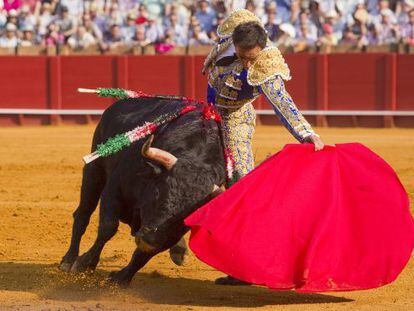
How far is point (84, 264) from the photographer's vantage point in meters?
4.94

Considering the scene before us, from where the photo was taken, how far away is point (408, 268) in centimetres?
526

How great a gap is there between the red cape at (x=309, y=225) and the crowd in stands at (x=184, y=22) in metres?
7.74

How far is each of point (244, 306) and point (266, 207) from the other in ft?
1.35

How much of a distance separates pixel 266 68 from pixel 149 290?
111 centimetres

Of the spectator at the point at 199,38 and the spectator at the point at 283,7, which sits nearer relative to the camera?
the spectator at the point at 283,7

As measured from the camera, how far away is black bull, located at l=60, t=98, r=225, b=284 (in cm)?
437

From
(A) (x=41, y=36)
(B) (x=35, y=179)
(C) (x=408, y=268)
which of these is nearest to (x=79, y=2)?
(A) (x=41, y=36)

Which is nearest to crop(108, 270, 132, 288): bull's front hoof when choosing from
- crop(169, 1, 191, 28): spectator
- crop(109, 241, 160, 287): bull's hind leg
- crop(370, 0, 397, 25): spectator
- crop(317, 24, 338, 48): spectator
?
crop(109, 241, 160, 287): bull's hind leg

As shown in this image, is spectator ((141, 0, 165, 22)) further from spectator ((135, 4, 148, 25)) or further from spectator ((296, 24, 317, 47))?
spectator ((296, 24, 317, 47))

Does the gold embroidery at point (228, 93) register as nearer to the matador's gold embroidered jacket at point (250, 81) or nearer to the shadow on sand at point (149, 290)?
the matador's gold embroidered jacket at point (250, 81)

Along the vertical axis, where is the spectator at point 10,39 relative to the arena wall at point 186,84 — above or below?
above

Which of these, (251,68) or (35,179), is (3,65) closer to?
(35,179)

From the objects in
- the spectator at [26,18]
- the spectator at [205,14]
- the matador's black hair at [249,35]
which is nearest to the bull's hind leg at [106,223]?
the matador's black hair at [249,35]

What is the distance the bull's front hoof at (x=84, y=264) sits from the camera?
4930 millimetres
